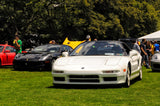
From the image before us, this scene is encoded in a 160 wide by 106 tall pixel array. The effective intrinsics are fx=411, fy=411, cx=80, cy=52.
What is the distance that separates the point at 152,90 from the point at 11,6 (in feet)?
100

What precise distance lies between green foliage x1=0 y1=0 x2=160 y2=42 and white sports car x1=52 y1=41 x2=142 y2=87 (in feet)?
90.0

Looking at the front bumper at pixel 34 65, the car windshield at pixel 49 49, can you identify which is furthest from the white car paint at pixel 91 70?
the car windshield at pixel 49 49

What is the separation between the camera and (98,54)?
11.4 metres

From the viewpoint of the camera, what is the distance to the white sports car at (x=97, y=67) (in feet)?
33.5

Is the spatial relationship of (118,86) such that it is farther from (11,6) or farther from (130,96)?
(11,6)

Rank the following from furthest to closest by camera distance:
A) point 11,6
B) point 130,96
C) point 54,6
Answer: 1. point 54,6
2. point 11,6
3. point 130,96

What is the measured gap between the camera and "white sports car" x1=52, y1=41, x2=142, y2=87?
10.2 meters

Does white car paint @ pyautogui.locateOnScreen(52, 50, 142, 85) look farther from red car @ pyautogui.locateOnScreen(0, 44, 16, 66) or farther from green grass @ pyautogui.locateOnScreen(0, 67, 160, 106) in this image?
red car @ pyautogui.locateOnScreen(0, 44, 16, 66)

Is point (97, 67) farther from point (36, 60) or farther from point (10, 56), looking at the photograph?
point (10, 56)

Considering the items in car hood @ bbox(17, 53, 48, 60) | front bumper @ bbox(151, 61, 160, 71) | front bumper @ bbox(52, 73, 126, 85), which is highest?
front bumper @ bbox(52, 73, 126, 85)

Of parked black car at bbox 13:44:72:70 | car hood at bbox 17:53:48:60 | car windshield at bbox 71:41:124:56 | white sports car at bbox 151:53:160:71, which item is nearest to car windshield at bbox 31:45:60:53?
parked black car at bbox 13:44:72:70

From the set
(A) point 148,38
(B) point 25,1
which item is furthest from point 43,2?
(A) point 148,38

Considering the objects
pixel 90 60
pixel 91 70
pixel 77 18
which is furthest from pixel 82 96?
pixel 77 18

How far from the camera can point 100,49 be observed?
11672 mm
